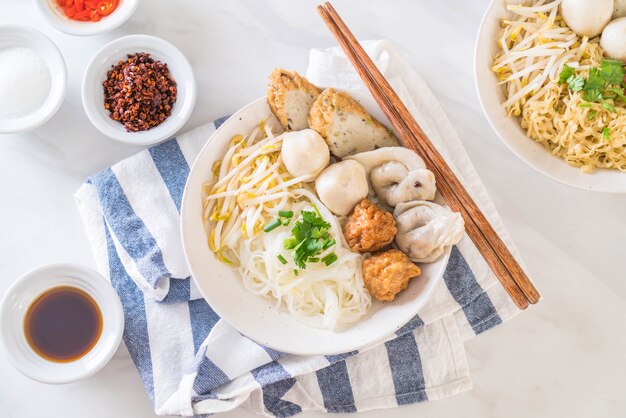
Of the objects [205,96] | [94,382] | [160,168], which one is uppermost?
[205,96]

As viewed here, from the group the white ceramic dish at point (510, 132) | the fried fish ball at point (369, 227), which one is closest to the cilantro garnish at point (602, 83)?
the white ceramic dish at point (510, 132)

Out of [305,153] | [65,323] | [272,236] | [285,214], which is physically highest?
[305,153]

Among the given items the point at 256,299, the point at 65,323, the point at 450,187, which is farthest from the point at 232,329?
the point at 450,187

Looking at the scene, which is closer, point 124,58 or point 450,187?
point 450,187

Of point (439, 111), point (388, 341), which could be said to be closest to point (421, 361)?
point (388, 341)

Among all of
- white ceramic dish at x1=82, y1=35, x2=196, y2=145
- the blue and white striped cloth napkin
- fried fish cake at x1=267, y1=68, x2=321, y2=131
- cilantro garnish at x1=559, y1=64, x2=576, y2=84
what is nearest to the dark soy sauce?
the blue and white striped cloth napkin

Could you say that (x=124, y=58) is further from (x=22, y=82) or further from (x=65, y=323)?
(x=65, y=323)

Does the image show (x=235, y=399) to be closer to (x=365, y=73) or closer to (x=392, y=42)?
(x=365, y=73)
